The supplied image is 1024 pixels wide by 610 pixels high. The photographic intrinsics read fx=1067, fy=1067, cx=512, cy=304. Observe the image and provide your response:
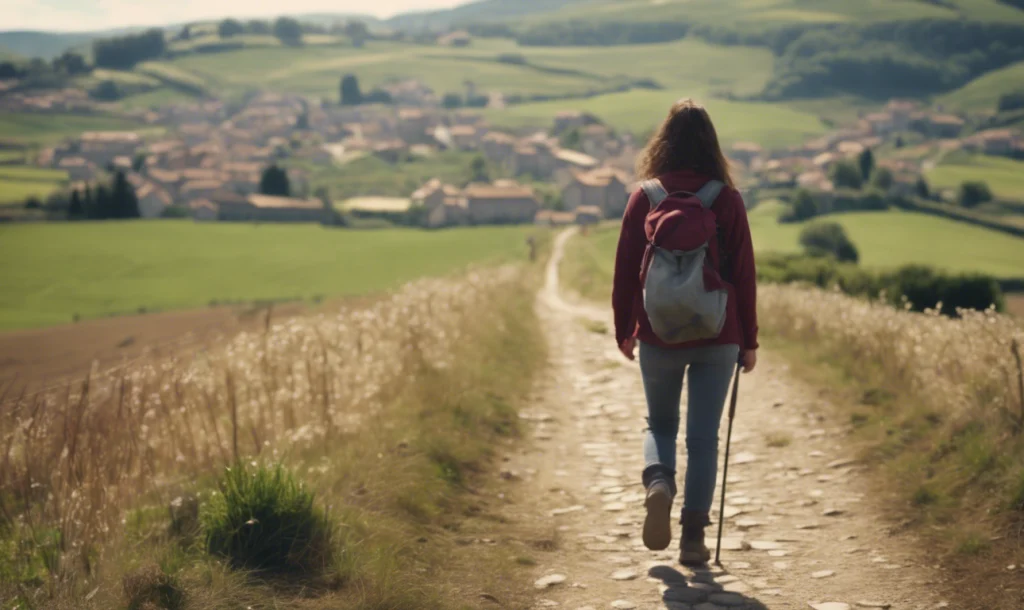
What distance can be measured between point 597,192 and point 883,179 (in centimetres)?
3081

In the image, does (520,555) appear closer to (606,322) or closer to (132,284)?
(606,322)

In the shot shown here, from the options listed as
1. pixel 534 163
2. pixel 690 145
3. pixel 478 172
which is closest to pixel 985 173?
Answer: pixel 478 172

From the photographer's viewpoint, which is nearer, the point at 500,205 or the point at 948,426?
the point at 948,426


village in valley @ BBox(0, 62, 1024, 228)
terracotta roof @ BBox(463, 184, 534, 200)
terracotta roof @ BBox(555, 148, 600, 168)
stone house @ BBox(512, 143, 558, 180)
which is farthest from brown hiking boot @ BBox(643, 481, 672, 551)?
stone house @ BBox(512, 143, 558, 180)

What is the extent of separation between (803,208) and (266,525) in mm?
73778

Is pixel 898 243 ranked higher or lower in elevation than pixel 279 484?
lower

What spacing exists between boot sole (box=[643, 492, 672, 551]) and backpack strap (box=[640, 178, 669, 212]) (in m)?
1.51

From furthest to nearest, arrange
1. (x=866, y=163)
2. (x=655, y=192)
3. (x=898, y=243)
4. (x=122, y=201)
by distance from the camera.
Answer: (x=866, y=163) → (x=898, y=243) → (x=122, y=201) → (x=655, y=192)

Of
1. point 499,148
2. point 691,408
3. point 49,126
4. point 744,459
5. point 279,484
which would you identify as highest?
point 691,408

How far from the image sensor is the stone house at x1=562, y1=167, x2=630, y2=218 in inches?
4196

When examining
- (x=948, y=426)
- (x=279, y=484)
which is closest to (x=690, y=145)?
(x=279, y=484)

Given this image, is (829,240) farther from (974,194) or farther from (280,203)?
(280,203)

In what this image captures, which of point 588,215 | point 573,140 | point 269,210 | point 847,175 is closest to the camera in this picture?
point 269,210

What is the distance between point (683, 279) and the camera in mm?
5246
